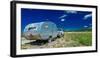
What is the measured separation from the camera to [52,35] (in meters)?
1.85

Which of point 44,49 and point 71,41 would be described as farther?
point 71,41

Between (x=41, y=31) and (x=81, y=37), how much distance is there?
42 cm

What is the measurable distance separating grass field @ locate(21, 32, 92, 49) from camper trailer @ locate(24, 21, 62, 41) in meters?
0.06

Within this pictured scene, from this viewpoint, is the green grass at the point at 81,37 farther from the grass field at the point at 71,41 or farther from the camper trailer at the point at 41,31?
the camper trailer at the point at 41,31

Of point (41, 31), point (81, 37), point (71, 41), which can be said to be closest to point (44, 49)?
point (41, 31)

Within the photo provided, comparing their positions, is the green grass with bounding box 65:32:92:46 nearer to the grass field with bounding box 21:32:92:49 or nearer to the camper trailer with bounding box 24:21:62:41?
the grass field with bounding box 21:32:92:49

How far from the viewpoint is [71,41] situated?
194 cm

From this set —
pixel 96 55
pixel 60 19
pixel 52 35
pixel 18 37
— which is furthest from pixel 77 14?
pixel 18 37

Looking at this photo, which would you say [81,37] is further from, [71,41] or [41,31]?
[41,31]

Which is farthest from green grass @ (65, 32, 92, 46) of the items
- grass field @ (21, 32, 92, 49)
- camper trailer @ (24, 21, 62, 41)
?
camper trailer @ (24, 21, 62, 41)

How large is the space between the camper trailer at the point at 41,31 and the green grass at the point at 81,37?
0.43 feet

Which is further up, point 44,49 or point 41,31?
point 41,31

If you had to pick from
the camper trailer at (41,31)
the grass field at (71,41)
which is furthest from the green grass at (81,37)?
the camper trailer at (41,31)

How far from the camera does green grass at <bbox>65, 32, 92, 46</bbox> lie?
76.2 inches
